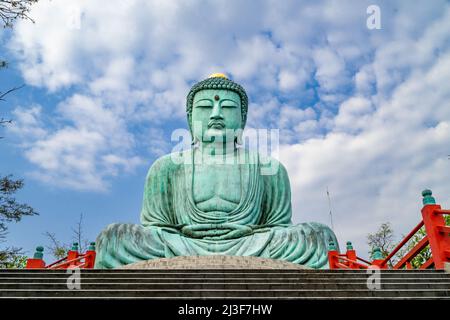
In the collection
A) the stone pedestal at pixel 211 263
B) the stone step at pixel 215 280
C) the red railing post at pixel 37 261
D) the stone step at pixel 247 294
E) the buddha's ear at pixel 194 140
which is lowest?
the stone step at pixel 247 294

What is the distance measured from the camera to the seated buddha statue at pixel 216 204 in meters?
7.72

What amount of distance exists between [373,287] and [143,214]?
219 inches

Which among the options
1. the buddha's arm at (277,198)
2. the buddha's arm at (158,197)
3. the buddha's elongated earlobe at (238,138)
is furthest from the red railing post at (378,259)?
the buddha's elongated earlobe at (238,138)

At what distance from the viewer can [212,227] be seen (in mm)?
8297

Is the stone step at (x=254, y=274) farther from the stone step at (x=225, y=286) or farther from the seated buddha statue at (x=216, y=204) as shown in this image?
the seated buddha statue at (x=216, y=204)

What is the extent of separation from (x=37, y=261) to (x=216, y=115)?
4.42 m

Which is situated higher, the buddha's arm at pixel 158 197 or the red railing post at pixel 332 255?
the buddha's arm at pixel 158 197

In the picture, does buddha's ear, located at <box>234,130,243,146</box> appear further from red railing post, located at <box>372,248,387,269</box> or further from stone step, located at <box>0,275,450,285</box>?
stone step, located at <box>0,275,450,285</box>

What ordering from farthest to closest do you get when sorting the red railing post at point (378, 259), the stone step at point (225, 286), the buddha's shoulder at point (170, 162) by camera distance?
the buddha's shoulder at point (170, 162) → the red railing post at point (378, 259) → the stone step at point (225, 286)

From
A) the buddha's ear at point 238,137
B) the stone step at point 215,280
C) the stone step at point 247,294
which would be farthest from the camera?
the buddha's ear at point 238,137

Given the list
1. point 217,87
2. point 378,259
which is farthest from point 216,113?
point 378,259

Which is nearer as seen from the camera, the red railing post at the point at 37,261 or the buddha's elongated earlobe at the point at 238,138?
the red railing post at the point at 37,261

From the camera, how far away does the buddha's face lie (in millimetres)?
9531
